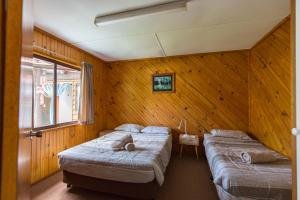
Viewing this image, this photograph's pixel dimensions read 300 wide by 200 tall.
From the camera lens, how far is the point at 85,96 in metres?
3.46

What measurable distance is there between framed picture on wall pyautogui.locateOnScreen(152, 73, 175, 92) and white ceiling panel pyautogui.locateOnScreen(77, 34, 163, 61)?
1.72 feet

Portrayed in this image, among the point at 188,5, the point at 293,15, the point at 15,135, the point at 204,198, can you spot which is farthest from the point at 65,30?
the point at 204,198

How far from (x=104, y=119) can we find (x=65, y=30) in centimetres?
249

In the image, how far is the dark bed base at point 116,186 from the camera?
74.6 inches

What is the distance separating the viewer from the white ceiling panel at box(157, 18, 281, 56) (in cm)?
250

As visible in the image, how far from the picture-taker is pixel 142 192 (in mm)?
1896

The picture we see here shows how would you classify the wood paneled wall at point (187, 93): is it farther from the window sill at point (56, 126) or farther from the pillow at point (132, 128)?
the window sill at point (56, 126)

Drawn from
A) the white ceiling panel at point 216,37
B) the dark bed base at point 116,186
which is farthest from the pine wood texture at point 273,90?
the dark bed base at point 116,186

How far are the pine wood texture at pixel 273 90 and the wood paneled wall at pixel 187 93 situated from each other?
1.07 ft

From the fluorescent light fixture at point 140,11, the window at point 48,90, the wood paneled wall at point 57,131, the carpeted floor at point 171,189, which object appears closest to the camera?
the fluorescent light fixture at point 140,11

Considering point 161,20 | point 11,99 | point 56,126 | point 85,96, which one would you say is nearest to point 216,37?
point 161,20

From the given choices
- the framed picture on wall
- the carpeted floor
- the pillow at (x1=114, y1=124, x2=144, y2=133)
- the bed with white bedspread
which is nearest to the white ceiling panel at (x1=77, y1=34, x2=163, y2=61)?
the framed picture on wall

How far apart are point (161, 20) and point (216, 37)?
1211 millimetres

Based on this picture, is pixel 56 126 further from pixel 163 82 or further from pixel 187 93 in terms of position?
pixel 187 93
